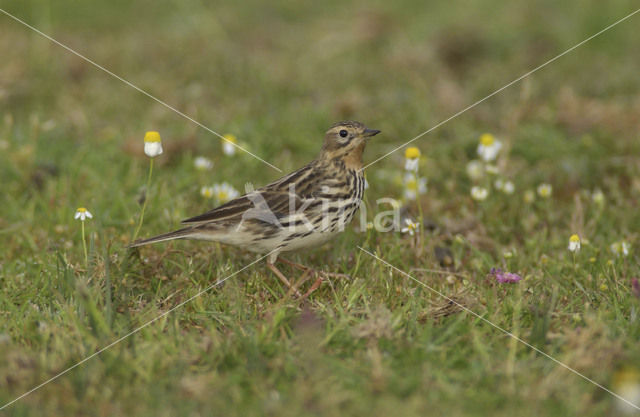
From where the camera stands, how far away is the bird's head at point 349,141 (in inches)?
201

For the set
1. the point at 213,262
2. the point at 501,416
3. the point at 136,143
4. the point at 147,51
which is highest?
the point at 147,51

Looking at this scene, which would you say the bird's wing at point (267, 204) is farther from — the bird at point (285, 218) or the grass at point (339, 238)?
the grass at point (339, 238)

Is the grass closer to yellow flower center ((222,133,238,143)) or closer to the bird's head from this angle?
yellow flower center ((222,133,238,143))

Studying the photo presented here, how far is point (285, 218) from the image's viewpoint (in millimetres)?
4652

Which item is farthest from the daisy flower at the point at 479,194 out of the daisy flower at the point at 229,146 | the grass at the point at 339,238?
the daisy flower at the point at 229,146

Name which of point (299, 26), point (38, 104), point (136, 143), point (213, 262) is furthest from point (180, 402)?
point (299, 26)

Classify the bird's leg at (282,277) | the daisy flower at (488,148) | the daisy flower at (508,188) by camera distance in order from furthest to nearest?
the daisy flower at (488,148) → the daisy flower at (508,188) → the bird's leg at (282,277)

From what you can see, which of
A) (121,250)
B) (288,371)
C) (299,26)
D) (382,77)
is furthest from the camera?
(299,26)

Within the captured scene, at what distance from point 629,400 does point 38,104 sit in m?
6.98

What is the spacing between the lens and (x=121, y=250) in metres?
4.91

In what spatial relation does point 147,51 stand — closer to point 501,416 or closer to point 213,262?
point 213,262

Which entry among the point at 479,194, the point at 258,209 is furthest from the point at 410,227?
the point at 258,209

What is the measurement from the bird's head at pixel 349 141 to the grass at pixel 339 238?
0.60 m

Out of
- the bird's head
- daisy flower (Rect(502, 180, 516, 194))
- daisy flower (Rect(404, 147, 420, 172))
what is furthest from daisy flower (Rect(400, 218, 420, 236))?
daisy flower (Rect(502, 180, 516, 194))
